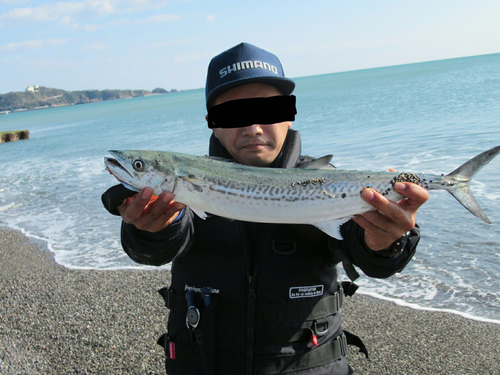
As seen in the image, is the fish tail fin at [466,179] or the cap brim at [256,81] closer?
the fish tail fin at [466,179]

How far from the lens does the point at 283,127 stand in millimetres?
3928

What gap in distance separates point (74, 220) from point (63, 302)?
7.06 m

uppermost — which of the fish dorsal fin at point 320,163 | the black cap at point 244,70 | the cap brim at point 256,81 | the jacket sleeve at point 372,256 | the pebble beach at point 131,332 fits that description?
the black cap at point 244,70

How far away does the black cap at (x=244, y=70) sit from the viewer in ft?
12.3

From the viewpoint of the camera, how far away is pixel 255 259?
3547 mm

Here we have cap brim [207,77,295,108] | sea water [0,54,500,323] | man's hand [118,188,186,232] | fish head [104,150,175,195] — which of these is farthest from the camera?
sea water [0,54,500,323]

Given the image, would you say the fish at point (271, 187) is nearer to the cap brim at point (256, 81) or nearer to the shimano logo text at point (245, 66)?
the cap brim at point (256, 81)

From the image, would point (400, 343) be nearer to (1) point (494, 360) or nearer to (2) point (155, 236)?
(1) point (494, 360)

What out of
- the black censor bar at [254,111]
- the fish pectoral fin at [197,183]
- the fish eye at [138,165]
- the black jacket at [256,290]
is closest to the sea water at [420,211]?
the black jacket at [256,290]

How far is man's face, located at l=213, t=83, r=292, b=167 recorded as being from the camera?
380cm

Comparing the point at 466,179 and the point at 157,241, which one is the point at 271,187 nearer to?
the point at 157,241

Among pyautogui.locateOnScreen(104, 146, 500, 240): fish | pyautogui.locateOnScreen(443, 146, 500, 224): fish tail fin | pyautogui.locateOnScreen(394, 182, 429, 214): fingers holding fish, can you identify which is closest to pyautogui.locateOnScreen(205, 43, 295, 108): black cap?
pyautogui.locateOnScreen(104, 146, 500, 240): fish

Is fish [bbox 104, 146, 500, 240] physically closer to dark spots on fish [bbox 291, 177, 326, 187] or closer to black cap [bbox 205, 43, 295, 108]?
dark spots on fish [bbox 291, 177, 326, 187]

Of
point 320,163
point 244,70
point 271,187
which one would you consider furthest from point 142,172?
point 320,163
